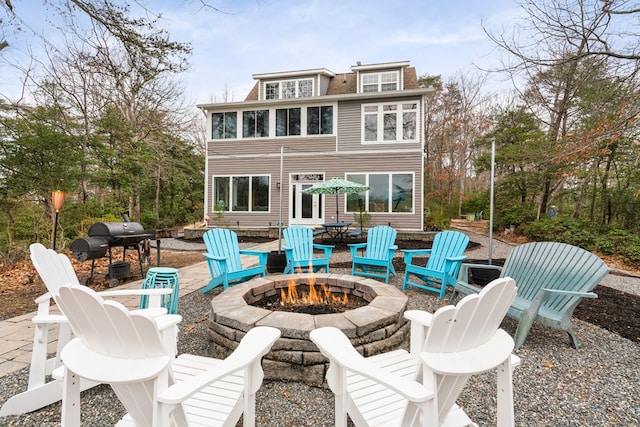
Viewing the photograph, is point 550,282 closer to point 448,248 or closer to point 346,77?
point 448,248

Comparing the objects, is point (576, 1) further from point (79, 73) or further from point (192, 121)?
point (192, 121)

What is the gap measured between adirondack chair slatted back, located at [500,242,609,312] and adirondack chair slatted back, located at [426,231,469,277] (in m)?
0.67

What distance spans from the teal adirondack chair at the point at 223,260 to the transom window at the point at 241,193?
7.98m

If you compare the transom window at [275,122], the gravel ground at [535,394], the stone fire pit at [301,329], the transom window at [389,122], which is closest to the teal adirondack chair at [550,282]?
the gravel ground at [535,394]

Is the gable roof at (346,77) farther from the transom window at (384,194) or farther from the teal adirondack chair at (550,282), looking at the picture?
the teal adirondack chair at (550,282)

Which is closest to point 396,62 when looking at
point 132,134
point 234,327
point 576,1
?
point 576,1

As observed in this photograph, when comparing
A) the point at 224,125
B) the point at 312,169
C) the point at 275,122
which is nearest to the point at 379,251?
the point at 312,169

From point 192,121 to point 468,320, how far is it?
1661 cm

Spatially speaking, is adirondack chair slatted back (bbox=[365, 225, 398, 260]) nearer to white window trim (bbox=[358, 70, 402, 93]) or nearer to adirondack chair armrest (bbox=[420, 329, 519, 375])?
adirondack chair armrest (bbox=[420, 329, 519, 375])

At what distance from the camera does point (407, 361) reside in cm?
185

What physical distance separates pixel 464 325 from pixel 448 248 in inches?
140

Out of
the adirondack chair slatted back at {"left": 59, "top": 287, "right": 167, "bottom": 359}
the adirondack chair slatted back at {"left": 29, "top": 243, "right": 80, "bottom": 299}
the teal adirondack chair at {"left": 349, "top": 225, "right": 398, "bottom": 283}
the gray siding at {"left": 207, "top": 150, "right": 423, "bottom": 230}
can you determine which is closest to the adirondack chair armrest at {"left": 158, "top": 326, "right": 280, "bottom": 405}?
the adirondack chair slatted back at {"left": 59, "top": 287, "right": 167, "bottom": 359}

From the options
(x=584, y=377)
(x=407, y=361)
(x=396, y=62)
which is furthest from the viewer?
(x=396, y=62)

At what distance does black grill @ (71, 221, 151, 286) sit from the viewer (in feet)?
14.7
